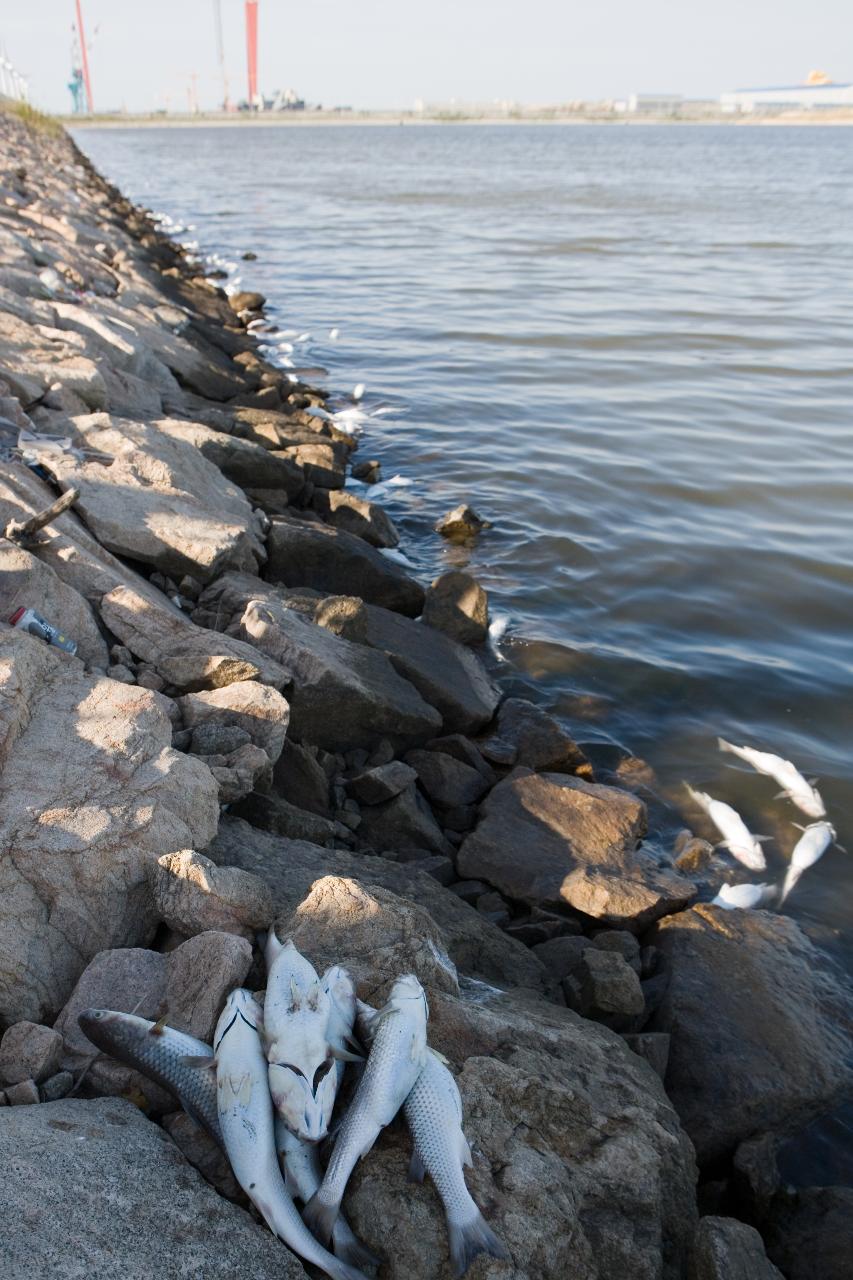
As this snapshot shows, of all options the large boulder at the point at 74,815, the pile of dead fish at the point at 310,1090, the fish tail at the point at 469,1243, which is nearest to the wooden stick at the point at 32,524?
the large boulder at the point at 74,815

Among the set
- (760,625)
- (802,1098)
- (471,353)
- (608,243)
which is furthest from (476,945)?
(608,243)

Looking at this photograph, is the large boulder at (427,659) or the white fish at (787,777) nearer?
the white fish at (787,777)

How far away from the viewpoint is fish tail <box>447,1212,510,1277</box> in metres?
2.76

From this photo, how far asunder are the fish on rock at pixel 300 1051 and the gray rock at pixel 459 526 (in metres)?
7.68

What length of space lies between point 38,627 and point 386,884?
82.5 inches

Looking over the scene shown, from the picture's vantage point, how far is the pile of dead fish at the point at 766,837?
5875 mm

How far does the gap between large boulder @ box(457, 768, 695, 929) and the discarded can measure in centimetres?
242

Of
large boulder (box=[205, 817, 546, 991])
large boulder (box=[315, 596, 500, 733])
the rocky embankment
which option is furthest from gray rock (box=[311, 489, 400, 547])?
large boulder (box=[205, 817, 546, 991])

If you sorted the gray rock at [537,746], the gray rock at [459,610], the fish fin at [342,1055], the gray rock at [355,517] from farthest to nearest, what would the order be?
the gray rock at [355,517] → the gray rock at [459,610] → the gray rock at [537,746] → the fish fin at [342,1055]

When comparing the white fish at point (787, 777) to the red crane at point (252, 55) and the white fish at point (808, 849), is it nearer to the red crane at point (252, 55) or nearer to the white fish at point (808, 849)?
the white fish at point (808, 849)

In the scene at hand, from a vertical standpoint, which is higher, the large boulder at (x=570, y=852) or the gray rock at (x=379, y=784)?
the gray rock at (x=379, y=784)

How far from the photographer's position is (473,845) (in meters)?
5.71

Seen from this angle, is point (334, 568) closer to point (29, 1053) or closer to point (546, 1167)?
point (29, 1053)

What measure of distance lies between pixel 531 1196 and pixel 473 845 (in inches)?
110
